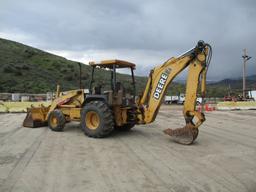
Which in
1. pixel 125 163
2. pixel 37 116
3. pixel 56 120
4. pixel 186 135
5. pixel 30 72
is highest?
pixel 30 72

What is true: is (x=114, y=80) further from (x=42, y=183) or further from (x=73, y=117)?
(x=42, y=183)

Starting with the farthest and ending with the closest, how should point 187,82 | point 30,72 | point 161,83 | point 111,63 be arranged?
point 30,72 < point 111,63 < point 161,83 < point 187,82

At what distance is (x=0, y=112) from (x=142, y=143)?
15.4 metres

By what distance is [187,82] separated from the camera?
1091 cm

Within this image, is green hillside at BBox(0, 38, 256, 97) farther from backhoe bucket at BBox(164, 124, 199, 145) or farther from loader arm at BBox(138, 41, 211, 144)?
backhoe bucket at BBox(164, 124, 199, 145)

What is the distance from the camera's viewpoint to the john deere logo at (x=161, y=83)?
1120 centimetres

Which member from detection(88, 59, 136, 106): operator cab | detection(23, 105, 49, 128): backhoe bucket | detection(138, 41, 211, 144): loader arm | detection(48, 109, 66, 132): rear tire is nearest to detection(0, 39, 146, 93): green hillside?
detection(23, 105, 49, 128): backhoe bucket

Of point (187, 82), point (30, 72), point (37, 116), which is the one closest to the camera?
point (187, 82)

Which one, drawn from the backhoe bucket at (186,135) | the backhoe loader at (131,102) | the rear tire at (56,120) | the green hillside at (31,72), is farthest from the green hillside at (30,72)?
the backhoe bucket at (186,135)

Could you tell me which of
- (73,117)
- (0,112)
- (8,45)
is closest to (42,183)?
(73,117)

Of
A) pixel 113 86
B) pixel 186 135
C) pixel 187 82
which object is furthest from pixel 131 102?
pixel 186 135

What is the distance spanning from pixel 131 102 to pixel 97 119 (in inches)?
52.8

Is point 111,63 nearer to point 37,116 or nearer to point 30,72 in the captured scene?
point 37,116

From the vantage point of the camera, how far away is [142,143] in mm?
10867
